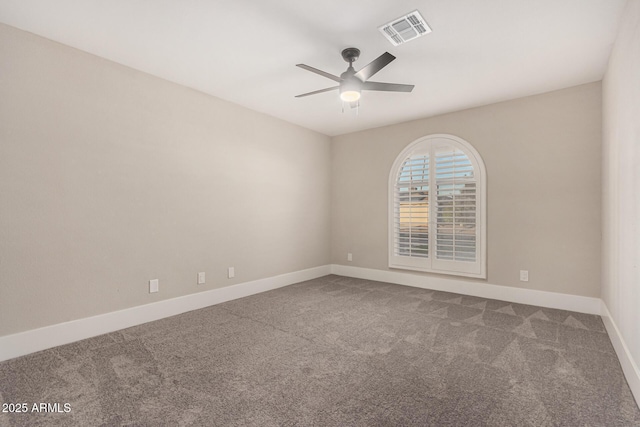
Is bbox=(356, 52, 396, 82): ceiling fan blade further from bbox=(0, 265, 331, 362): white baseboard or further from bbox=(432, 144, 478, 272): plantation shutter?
bbox=(0, 265, 331, 362): white baseboard

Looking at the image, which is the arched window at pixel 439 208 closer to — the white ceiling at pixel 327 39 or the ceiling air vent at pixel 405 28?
the white ceiling at pixel 327 39

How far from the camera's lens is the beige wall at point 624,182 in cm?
190

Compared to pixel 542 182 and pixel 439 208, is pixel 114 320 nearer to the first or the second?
pixel 439 208

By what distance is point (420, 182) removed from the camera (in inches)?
181

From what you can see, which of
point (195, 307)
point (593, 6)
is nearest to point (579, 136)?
point (593, 6)

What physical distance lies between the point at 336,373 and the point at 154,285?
88.1 inches

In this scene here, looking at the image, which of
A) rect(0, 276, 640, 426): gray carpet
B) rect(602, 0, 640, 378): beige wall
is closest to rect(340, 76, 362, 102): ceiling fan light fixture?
rect(602, 0, 640, 378): beige wall

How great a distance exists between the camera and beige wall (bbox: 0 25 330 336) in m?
2.45

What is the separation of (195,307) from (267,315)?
3.03 feet

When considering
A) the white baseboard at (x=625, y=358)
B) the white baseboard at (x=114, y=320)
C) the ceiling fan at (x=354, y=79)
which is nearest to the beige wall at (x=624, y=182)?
the white baseboard at (x=625, y=358)

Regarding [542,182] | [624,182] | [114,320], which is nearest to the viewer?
[624,182]

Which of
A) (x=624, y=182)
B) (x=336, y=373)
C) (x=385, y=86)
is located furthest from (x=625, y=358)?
(x=385, y=86)

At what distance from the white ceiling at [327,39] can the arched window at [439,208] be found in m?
0.94

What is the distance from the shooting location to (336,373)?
7.01 feet
